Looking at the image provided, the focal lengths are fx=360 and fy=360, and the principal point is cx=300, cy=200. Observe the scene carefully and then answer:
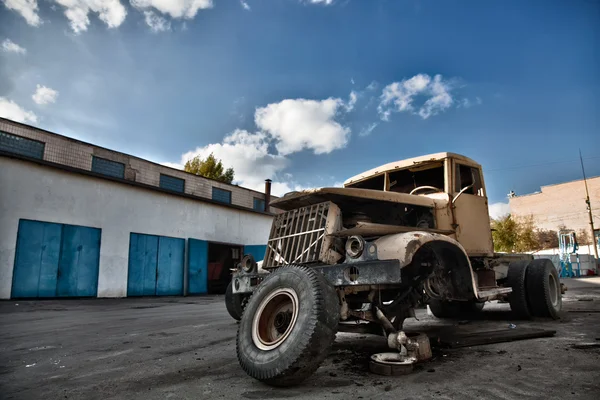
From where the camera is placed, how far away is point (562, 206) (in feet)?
154

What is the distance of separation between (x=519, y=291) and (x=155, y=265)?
13.6 m

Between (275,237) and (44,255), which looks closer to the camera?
(275,237)

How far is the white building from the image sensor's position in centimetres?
1165

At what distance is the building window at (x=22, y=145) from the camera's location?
16375 mm

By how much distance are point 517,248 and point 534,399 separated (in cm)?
4338

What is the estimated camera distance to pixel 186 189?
74.1ft

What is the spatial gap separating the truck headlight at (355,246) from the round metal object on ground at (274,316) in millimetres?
674

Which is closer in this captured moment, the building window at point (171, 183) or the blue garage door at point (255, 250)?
the blue garage door at point (255, 250)

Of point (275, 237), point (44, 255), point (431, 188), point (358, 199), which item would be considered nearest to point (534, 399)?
point (358, 199)

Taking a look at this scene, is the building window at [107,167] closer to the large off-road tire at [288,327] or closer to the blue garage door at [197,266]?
the blue garage door at [197,266]

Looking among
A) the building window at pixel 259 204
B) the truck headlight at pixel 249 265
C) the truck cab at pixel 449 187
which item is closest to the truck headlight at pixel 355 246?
the truck headlight at pixel 249 265

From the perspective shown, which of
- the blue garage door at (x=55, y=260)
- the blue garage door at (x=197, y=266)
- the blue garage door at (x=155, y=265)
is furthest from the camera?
the blue garage door at (x=197, y=266)

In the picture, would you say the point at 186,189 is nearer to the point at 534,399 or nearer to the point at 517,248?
the point at 534,399

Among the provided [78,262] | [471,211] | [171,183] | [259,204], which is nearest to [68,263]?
[78,262]
